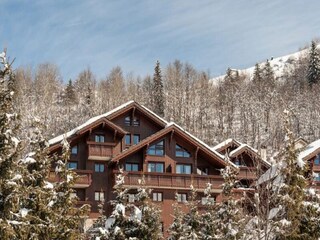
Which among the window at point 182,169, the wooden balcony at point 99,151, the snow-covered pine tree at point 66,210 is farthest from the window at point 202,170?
the snow-covered pine tree at point 66,210

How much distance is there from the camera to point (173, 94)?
3893 inches

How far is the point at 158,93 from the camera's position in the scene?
93.9 meters

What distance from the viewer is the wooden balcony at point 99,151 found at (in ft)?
→ 121

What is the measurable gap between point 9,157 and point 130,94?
8224cm

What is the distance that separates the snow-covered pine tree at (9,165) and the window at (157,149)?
21.6 meters

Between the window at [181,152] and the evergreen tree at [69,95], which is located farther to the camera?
the evergreen tree at [69,95]

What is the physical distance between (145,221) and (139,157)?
1387cm

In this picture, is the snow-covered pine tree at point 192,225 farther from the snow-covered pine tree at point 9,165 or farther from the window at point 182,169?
the snow-covered pine tree at point 9,165

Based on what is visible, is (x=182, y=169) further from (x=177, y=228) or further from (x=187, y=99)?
(x=187, y=99)

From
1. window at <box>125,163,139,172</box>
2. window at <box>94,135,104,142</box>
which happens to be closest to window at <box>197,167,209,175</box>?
window at <box>125,163,139,172</box>

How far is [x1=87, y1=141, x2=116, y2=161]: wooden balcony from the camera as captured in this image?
36.8 m

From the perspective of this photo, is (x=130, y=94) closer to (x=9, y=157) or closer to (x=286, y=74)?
(x=286, y=74)

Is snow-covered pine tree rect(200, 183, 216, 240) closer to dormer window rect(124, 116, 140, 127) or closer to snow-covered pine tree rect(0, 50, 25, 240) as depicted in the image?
snow-covered pine tree rect(0, 50, 25, 240)

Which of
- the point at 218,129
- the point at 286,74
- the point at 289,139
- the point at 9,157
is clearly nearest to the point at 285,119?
the point at 289,139
